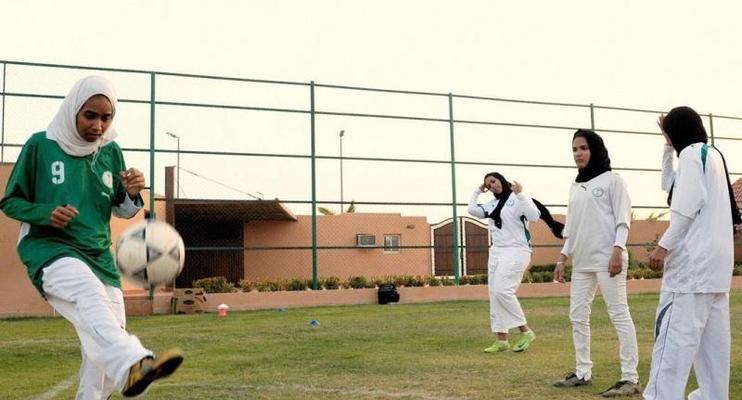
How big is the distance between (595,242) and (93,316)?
156 inches

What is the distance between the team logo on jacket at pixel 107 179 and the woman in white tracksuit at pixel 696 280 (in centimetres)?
299

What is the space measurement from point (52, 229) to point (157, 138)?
510 inches

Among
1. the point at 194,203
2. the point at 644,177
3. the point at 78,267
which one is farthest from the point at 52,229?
the point at 644,177

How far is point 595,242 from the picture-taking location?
6.09 meters

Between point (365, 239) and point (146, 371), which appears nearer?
point (146, 371)

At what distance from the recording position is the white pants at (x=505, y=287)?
8.69m

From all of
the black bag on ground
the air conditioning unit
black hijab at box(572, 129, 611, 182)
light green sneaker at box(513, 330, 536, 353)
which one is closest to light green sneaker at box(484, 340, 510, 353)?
light green sneaker at box(513, 330, 536, 353)

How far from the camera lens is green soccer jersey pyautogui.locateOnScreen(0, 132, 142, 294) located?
383 centimetres

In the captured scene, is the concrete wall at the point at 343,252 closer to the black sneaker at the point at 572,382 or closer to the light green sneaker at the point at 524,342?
the light green sneaker at the point at 524,342

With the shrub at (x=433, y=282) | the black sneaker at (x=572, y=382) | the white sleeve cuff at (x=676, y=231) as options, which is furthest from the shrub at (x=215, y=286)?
the white sleeve cuff at (x=676, y=231)

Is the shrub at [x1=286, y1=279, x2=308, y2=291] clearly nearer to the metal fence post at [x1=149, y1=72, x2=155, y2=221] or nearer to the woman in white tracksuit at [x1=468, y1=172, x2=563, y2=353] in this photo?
the metal fence post at [x1=149, y1=72, x2=155, y2=221]

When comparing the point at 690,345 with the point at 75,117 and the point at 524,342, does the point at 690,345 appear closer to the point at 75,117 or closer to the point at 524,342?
the point at 75,117

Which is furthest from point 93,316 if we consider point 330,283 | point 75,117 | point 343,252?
point 343,252

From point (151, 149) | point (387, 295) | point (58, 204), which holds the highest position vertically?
point (151, 149)
